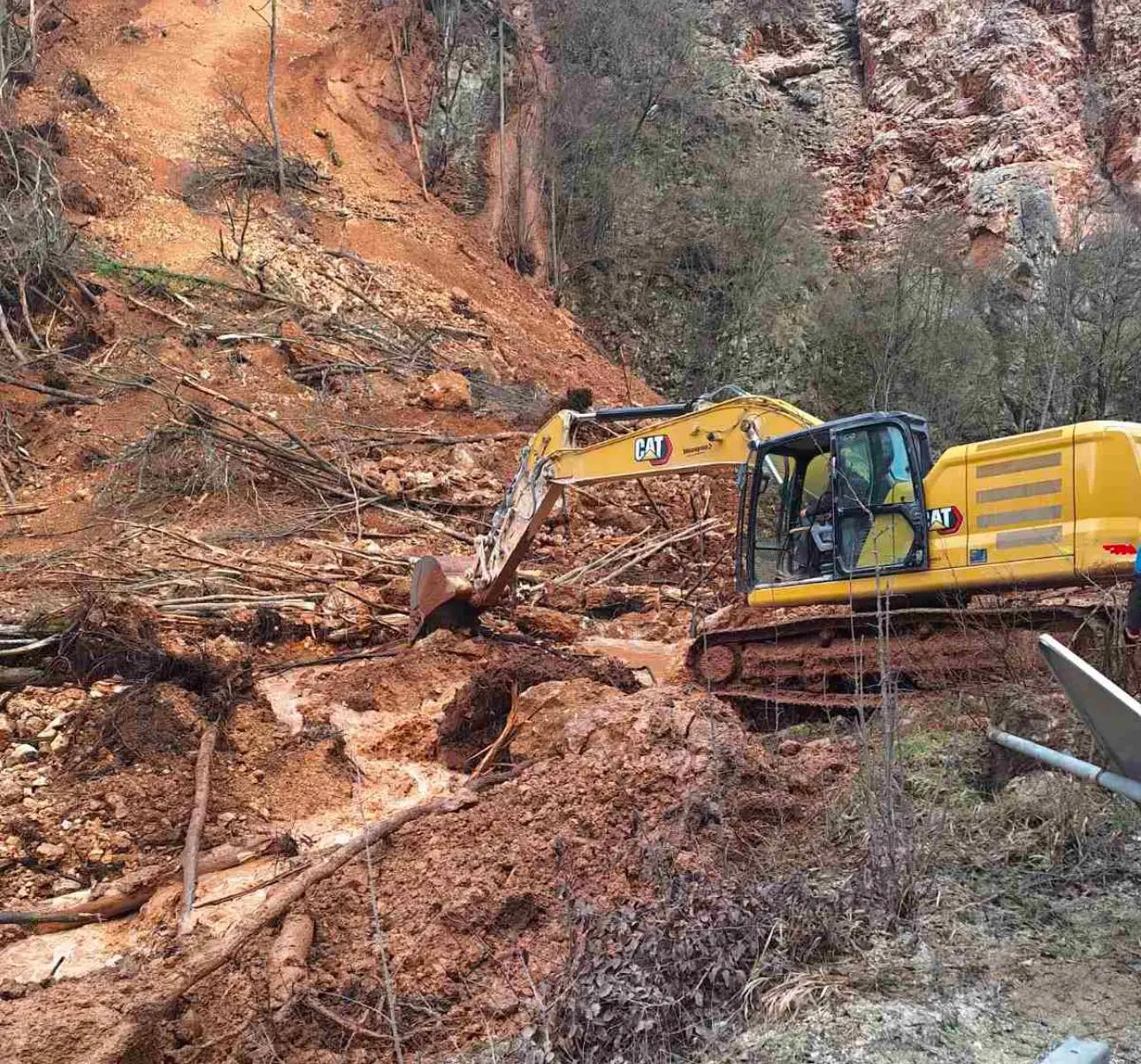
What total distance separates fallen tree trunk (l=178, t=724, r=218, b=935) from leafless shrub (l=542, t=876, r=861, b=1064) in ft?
7.27

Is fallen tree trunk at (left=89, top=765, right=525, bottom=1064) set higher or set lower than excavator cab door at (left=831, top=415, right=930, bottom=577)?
lower

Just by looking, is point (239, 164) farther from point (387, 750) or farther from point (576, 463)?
point (387, 750)

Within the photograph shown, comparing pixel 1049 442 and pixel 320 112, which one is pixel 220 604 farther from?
pixel 320 112

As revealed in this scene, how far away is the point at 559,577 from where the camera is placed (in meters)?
11.5

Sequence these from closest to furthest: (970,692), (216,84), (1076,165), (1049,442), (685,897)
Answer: (685,897) → (970,692) → (1049,442) → (216,84) → (1076,165)

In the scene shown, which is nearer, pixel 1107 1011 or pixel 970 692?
pixel 1107 1011

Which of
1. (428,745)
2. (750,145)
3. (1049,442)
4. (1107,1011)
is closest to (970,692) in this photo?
(1049,442)

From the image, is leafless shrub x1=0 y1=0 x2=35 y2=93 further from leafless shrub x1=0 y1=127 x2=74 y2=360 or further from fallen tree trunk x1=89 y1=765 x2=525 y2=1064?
fallen tree trunk x1=89 y1=765 x2=525 y2=1064

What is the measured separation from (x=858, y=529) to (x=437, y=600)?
3845mm

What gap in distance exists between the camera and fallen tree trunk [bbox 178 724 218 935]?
4.59 metres

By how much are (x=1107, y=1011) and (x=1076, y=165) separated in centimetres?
2651

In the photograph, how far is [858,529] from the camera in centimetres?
725

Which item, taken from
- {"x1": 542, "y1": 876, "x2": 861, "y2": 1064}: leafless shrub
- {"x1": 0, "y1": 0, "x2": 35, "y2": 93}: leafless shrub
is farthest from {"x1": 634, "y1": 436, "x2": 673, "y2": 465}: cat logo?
{"x1": 0, "y1": 0, "x2": 35, "y2": 93}: leafless shrub

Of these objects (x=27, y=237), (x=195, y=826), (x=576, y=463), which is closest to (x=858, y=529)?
(x=576, y=463)
